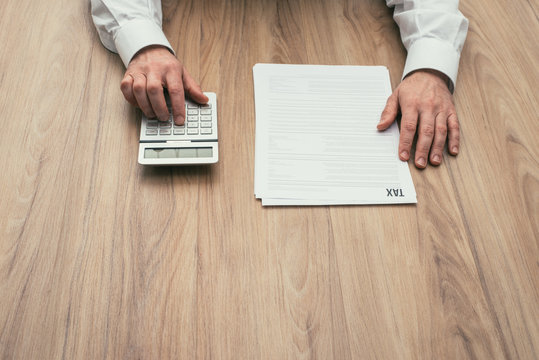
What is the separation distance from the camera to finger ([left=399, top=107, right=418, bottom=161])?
571 millimetres

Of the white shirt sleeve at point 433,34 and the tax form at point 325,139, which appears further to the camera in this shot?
the white shirt sleeve at point 433,34

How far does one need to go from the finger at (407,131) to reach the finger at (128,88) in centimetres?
40

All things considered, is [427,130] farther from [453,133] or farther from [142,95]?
[142,95]

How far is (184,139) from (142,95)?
9 cm

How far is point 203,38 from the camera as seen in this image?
26.6 inches

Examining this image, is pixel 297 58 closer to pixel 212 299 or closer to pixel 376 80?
pixel 376 80

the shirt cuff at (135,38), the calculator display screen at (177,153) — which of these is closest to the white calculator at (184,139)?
the calculator display screen at (177,153)

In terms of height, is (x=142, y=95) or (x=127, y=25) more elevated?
(x=127, y=25)

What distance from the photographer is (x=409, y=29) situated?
68 cm

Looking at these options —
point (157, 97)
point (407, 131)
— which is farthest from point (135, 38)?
point (407, 131)

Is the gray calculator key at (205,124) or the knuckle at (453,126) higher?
the gray calculator key at (205,124)

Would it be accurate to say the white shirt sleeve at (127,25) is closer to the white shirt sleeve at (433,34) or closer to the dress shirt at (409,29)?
the dress shirt at (409,29)

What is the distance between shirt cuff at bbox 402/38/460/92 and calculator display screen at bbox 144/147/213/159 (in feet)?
1.17

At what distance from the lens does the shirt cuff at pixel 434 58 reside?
0.64 m
